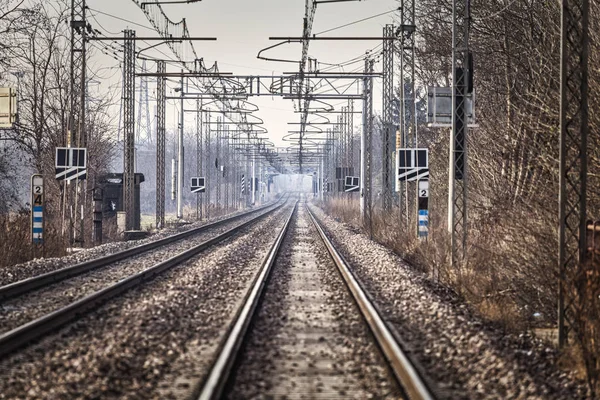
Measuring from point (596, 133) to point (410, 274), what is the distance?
17.1 feet

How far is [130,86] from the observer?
27375 millimetres

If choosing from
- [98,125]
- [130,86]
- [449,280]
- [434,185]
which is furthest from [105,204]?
[449,280]

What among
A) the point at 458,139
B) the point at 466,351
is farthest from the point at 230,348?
the point at 458,139

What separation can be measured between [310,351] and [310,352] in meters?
0.05

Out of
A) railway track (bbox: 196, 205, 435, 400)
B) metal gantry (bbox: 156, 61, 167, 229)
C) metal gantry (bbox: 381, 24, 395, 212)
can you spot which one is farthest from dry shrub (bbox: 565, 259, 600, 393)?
metal gantry (bbox: 156, 61, 167, 229)

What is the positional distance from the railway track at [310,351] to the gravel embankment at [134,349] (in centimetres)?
32

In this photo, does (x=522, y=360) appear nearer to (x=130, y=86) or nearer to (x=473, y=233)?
(x=473, y=233)

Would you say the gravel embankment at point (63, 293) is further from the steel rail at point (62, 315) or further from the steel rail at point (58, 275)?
the steel rail at point (62, 315)

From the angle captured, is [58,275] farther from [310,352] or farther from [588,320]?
[588,320]

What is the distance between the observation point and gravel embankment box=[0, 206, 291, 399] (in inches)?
257

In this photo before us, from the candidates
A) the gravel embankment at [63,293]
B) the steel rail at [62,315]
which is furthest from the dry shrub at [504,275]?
the gravel embankment at [63,293]

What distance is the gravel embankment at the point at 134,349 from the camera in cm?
652

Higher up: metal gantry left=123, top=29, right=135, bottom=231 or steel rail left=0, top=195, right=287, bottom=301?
metal gantry left=123, top=29, right=135, bottom=231

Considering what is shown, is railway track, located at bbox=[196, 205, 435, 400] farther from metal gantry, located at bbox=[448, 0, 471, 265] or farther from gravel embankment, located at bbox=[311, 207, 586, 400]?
metal gantry, located at bbox=[448, 0, 471, 265]
